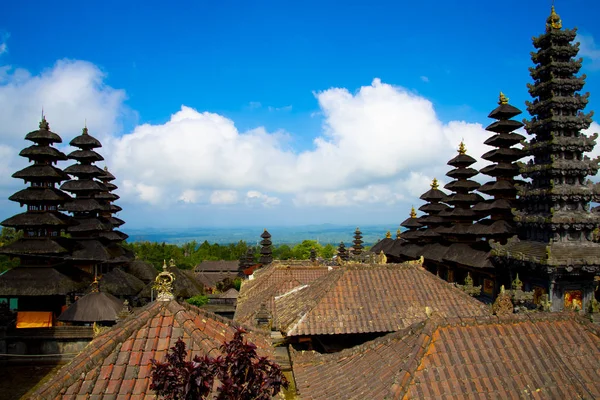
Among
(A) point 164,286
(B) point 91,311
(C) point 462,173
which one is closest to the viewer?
(A) point 164,286

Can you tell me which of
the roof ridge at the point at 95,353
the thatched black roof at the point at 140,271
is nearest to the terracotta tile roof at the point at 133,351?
the roof ridge at the point at 95,353

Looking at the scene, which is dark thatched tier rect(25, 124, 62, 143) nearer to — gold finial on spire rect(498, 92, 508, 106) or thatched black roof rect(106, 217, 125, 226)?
thatched black roof rect(106, 217, 125, 226)

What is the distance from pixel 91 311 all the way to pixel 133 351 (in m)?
20.3

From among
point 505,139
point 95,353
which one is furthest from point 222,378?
point 505,139

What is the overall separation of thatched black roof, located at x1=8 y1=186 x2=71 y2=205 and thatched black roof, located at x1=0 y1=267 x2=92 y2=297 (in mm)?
4585

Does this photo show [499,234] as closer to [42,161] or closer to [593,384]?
[593,384]

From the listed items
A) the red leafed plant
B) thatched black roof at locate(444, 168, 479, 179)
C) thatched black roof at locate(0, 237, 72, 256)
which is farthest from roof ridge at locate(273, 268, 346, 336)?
thatched black roof at locate(444, 168, 479, 179)

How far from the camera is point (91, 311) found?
24.2m

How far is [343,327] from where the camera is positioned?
1238 centimetres

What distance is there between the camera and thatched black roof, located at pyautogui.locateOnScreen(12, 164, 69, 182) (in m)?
27.3

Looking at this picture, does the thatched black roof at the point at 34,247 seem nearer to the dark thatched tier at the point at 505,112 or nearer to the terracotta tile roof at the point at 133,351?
the terracotta tile roof at the point at 133,351

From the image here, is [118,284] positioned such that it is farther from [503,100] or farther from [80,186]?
[503,100]

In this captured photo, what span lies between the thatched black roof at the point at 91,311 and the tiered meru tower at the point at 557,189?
24150mm

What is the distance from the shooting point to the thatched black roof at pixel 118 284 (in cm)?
3020
